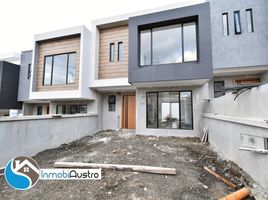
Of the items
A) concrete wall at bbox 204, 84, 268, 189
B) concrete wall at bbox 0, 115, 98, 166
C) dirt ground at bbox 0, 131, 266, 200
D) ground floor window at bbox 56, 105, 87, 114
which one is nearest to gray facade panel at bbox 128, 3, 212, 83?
concrete wall at bbox 204, 84, 268, 189

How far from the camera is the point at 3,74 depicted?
11391 millimetres

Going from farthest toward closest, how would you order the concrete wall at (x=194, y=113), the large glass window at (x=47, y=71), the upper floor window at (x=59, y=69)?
the large glass window at (x=47, y=71), the upper floor window at (x=59, y=69), the concrete wall at (x=194, y=113)

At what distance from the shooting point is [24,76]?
478 inches

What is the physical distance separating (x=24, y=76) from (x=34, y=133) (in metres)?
9.83

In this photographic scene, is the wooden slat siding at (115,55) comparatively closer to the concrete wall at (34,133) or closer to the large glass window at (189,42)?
the concrete wall at (34,133)

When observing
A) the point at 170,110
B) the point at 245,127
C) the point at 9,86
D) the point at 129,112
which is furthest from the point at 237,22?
the point at 9,86

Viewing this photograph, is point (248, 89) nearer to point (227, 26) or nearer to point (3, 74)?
point (227, 26)

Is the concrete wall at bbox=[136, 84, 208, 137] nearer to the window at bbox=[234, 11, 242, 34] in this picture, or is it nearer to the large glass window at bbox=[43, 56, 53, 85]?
the window at bbox=[234, 11, 242, 34]

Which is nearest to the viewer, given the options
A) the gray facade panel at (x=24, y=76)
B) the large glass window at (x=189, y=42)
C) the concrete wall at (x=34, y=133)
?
the concrete wall at (x=34, y=133)

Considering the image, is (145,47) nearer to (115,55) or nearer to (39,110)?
(115,55)

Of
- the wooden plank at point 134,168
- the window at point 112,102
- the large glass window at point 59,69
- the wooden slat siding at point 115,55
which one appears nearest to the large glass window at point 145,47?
the wooden slat siding at point 115,55

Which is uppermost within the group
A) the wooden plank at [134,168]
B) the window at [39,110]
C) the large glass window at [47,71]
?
the large glass window at [47,71]

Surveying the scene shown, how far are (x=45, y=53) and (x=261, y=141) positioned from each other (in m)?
12.1

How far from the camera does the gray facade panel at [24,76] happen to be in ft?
39.1
